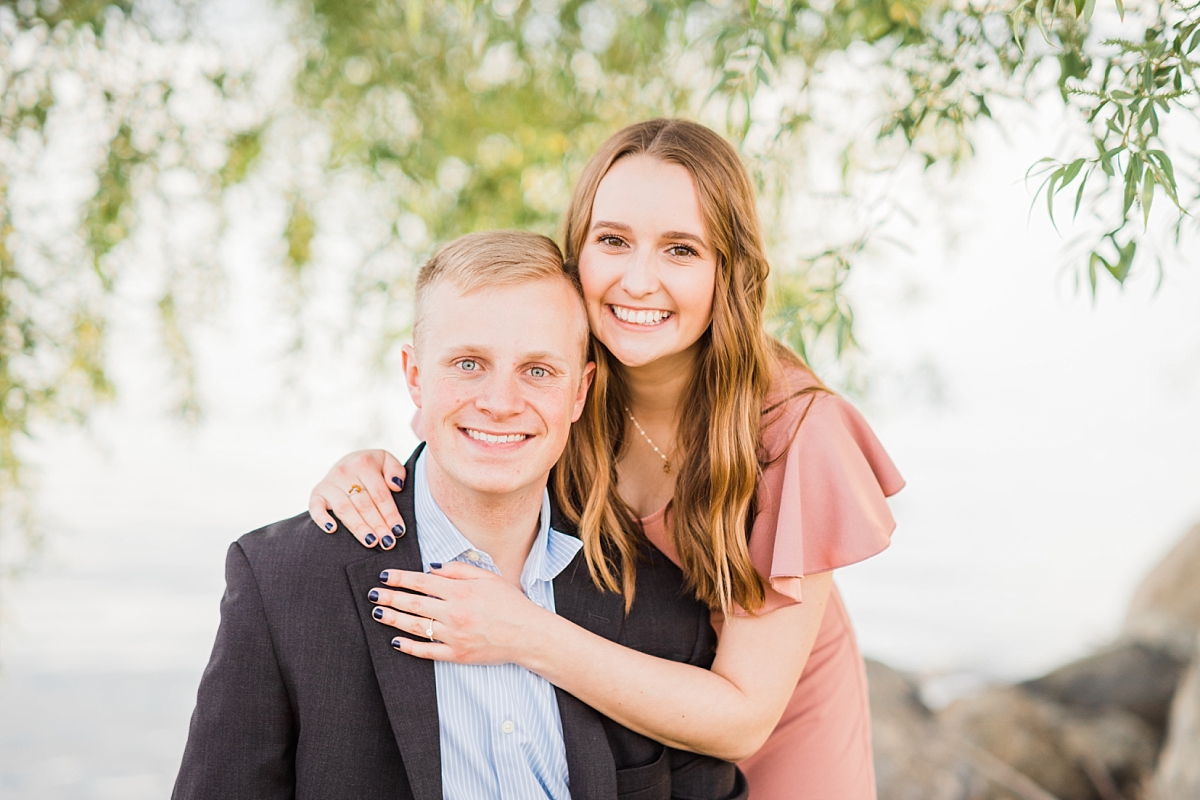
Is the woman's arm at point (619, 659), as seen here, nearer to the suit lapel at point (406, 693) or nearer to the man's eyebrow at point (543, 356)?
the suit lapel at point (406, 693)

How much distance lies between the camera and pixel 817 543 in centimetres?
216

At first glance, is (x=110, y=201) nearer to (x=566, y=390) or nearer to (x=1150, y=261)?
(x=566, y=390)

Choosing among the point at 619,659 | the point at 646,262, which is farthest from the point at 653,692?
the point at 646,262

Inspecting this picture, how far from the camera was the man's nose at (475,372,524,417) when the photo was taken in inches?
73.5

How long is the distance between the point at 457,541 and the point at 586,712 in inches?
17.3

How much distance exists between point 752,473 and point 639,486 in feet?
1.23

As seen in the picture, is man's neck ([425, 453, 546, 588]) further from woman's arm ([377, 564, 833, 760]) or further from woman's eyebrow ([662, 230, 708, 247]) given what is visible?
woman's eyebrow ([662, 230, 708, 247])

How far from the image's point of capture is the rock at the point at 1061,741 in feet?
14.1

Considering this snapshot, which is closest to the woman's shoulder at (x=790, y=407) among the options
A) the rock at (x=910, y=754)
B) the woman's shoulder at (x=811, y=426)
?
the woman's shoulder at (x=811, y=426)

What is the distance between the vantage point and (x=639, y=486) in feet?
8.05

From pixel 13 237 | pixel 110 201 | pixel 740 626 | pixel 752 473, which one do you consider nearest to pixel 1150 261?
pixel 752 473

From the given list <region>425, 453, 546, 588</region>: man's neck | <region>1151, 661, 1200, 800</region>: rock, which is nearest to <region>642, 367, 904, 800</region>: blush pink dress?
<region>425, 453, 546, 588</region>: man's neck

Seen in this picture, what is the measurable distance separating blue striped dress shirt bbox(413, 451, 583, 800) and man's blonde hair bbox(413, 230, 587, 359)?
0.47 m

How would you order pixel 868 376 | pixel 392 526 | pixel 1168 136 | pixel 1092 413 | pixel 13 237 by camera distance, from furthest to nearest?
pixel 1092 413 < pixel 868 376 < pixel 13 237 < pixel 1168 136 < pixel 392 526
